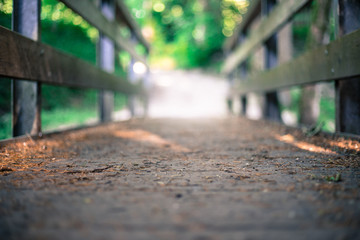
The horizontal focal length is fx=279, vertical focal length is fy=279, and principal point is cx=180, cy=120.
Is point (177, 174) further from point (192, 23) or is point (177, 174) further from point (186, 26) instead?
point (186, 26)

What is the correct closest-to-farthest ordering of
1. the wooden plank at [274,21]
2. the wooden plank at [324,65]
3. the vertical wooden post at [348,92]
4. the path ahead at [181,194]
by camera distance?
the path ahead at [181,194]
the wooden plank at [324,65]
the vertical wooden post at [348,92]
the wooden plank at [274,21]

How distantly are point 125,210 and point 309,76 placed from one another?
3.03m

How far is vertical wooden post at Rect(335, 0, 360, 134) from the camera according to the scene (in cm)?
272

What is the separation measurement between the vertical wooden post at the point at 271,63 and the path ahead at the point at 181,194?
3329mm

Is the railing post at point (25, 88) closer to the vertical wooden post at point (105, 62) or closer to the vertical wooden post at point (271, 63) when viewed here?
the vertical wooden post at point (105, 62)

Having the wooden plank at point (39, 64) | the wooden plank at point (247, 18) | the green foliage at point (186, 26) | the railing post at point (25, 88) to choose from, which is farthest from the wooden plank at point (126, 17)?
the green foliage at point (186, 26)

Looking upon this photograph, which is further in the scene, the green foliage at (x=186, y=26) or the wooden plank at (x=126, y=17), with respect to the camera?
the green foliage at (x=186, y=26)

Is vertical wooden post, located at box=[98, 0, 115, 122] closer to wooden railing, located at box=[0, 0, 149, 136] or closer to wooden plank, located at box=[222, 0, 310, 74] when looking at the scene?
wooden railing, located at box=[0, 0, 149, 136]

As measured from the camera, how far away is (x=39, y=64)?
313 cm

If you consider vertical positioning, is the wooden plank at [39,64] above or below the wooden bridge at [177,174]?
above

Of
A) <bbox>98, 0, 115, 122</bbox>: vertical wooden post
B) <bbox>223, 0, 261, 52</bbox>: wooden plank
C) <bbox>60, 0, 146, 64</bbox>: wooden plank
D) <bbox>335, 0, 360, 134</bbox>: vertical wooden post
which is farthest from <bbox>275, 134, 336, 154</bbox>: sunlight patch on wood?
<bbox>223, 0, 261, 52</bbox>: wooden plank

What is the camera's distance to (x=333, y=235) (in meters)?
1.02

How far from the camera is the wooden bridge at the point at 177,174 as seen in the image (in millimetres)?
1103

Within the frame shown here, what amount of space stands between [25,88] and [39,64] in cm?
31
